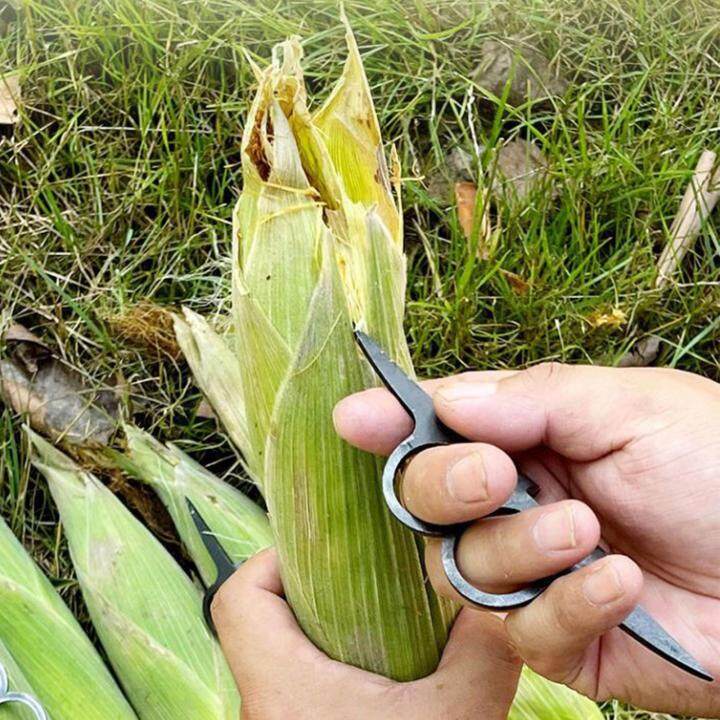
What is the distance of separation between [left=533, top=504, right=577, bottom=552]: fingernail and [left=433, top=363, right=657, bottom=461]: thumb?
4.7 inches

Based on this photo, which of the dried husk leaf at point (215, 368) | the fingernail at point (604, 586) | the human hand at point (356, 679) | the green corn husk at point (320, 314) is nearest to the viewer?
the fingernail at point (604, 586)

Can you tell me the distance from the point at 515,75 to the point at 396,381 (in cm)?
98

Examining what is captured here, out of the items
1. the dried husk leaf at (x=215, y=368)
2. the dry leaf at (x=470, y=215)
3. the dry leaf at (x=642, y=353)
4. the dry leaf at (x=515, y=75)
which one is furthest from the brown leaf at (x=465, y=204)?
the dried husk leaf at (x=215, y=368)

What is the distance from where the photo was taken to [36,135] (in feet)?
5.56

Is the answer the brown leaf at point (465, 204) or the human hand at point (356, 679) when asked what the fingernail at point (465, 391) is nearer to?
the human hand at point (356, 679)

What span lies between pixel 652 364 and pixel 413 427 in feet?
2.81

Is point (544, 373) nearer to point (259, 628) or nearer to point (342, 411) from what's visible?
point (342, 411)

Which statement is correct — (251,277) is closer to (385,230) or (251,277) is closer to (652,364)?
(385,230)

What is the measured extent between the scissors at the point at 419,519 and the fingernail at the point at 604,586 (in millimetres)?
42

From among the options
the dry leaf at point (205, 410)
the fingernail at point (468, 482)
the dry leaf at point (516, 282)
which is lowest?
the dry leaf at point (205, 410)

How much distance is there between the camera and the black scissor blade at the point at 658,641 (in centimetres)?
82

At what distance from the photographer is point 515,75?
169 centimetres

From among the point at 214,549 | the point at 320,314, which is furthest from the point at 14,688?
the point at 320,314

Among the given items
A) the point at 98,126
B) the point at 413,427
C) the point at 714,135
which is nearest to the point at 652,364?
the point at 714,135
